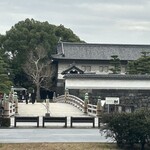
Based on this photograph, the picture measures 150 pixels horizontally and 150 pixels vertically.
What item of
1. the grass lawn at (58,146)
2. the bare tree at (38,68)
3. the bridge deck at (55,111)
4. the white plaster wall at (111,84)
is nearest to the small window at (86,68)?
the bare tree at (38,68)

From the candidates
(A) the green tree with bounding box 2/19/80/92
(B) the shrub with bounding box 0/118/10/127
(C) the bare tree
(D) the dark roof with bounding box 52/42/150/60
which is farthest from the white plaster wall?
(B) the shrub with bounding box 0/118/10/127

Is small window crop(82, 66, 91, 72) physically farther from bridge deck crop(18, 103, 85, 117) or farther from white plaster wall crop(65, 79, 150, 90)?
bridge deck crop(18, 103, 85, 117)

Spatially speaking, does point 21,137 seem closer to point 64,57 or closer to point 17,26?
point 64,57

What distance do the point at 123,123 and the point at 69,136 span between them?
4452 mm

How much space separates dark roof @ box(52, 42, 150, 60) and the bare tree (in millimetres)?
2131

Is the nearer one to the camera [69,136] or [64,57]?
[69,136]

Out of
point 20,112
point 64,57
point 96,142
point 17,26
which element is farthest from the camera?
point 17,26

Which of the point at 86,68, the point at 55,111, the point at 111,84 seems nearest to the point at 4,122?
the point at 55,111

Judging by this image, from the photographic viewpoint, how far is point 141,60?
62750 millimetres

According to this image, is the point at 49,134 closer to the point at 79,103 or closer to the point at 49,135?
the point at 49,135

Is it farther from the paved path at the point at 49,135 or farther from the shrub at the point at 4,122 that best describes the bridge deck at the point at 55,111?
the paved path at the point at 49,135

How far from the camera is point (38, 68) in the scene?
255 feet

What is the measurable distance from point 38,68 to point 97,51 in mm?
9453

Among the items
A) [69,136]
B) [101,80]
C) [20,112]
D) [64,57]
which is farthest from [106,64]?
[69,136]
